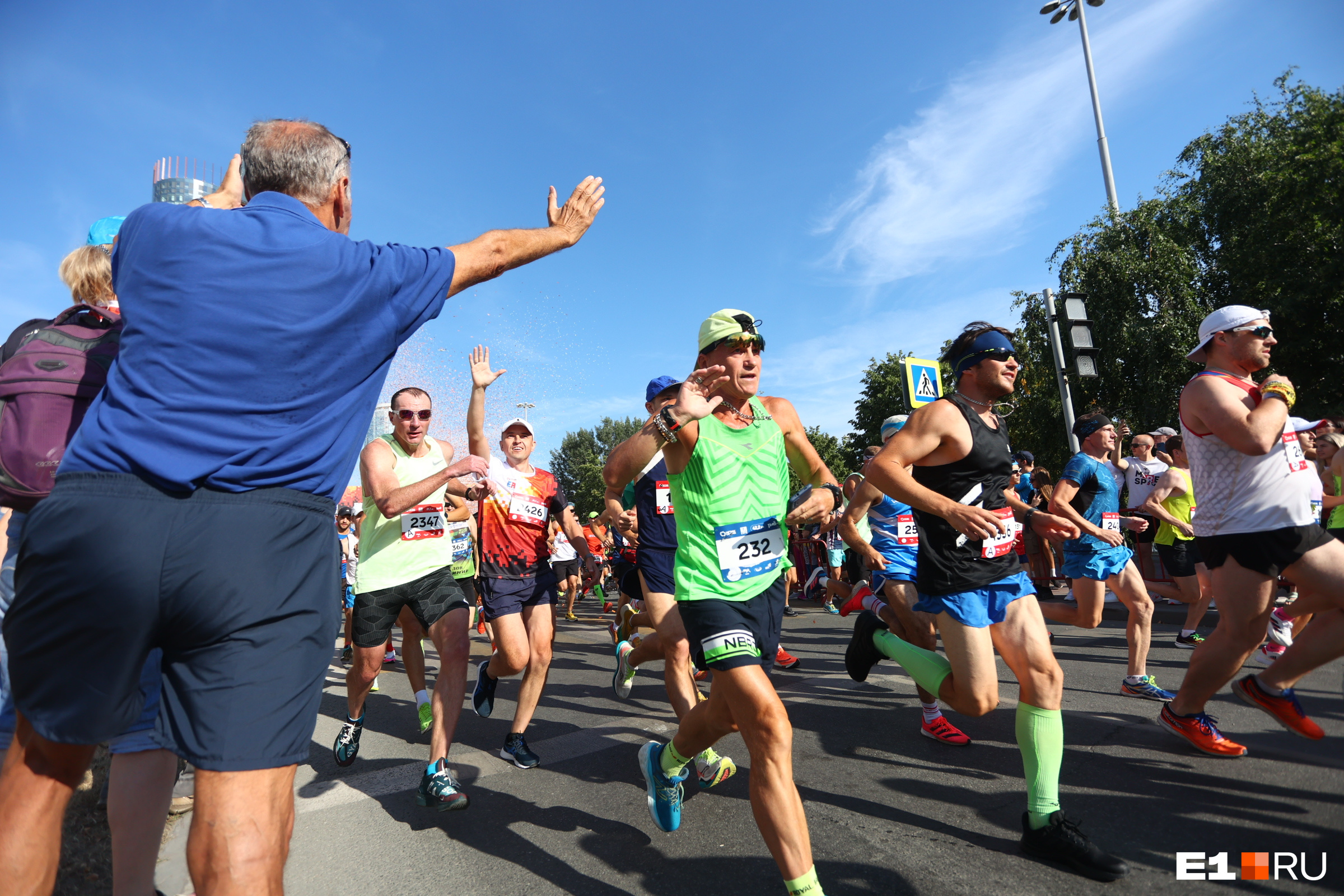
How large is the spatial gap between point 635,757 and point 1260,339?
13.4 feet

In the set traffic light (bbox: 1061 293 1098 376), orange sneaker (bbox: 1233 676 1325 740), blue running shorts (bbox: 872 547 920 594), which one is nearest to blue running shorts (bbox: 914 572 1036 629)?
orange sneaker (bbox: 1233 676 1325 740)

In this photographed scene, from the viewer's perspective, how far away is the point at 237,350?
162 centimetres

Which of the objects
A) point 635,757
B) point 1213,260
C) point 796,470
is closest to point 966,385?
point 796,470

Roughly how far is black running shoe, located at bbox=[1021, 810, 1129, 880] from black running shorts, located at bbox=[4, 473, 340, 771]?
2597 millimetres

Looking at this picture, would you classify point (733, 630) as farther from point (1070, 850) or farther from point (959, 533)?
point (1070, 850)

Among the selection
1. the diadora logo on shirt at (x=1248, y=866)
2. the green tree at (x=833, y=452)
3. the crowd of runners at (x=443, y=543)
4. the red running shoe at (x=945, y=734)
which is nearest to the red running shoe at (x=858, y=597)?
the crowd of runners at (x=443, y=543)

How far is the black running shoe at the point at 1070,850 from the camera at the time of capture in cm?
262

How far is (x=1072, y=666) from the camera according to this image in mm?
6480

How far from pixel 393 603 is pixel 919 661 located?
10.0 feet

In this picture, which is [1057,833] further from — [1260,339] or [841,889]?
[1260,339]

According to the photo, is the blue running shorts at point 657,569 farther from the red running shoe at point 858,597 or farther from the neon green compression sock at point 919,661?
the red running shoe at point 858,597

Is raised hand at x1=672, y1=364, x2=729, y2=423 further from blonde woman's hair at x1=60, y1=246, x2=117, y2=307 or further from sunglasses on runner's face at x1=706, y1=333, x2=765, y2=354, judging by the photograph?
blonde woman's hair at x1=60, y1=246, x2=117, y2=307

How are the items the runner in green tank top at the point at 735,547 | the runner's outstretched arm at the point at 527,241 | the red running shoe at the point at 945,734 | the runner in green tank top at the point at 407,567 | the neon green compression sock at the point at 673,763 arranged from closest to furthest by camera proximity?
the runner's outstretched arm at the point at 527,241
the runner in green tank top at the point at 735,547
the neon green compression sock at the point at 673,763
the runner in green tank top at the point at 407,567
the red running shoe at the point at 945,734

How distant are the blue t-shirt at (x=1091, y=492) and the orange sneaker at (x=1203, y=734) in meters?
1.89
